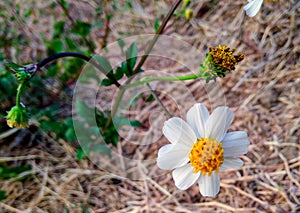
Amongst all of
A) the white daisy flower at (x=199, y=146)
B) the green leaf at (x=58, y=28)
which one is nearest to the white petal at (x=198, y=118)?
the white daisy flower at (x=199, y=146)

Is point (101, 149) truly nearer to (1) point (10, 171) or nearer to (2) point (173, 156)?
(1) point (10, 171)

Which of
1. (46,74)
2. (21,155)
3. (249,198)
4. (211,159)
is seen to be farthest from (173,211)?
(46,74)

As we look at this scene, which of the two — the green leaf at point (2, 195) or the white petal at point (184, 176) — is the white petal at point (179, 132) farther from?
the green leaf at point (2, 195)

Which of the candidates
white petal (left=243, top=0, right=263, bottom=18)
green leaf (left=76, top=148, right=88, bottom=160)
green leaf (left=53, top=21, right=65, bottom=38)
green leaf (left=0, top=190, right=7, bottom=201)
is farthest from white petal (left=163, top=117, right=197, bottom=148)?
green leaf (left=53, top=21, right=65, bottom=38)

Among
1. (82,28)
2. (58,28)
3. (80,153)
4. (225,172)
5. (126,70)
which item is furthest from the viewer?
(58,28)

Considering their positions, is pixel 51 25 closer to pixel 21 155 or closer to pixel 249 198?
pixel 21 155

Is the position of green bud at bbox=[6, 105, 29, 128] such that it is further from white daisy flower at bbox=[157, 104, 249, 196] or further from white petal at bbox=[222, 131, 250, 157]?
white petal at bbox=[222, 131, 250, 157]

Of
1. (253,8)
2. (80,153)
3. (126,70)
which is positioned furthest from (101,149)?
(253,8)
